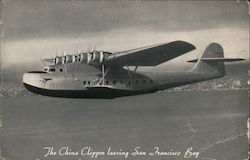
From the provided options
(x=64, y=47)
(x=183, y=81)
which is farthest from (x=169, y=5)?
(x=64, y=47)

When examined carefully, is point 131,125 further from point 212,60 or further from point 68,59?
point 212,60

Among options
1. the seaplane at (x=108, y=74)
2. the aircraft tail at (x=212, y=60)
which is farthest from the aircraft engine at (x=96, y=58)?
the aircraft tail at (x=212, y=60)

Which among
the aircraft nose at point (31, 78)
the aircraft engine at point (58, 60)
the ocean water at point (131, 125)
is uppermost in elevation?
the aircraft engine at point (58, 60)

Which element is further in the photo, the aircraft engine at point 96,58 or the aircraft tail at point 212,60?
the aircraft tail at point 212,60

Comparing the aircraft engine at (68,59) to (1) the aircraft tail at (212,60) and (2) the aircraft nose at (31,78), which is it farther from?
(1) the aircraft tail at (212,60)

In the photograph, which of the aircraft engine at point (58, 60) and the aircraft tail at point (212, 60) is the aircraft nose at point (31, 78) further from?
the aircraft tail at point (212, 60)

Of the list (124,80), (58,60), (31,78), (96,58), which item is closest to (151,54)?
(124,80)

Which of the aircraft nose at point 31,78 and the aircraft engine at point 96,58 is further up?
the aircraft engine at point 96,58
